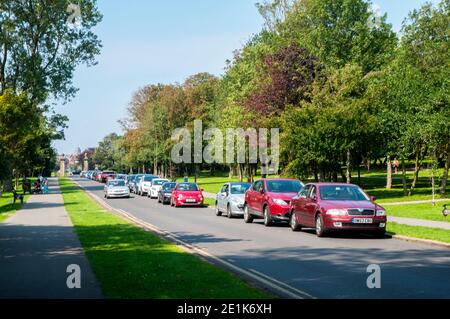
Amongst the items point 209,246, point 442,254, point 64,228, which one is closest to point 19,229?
point 64,228

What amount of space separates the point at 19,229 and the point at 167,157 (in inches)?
2289

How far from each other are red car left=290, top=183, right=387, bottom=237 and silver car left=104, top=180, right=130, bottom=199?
27.2 metres

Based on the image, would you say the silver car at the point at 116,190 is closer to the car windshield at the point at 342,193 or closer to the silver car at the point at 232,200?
the silver car at the point at 232,200

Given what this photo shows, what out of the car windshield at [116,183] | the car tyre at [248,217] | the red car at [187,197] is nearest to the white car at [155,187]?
the car windshield at [116,183]

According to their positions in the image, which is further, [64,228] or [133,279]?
[64,228]

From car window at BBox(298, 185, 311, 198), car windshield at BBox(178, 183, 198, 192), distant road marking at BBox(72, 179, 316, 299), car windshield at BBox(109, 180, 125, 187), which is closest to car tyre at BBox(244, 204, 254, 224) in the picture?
car window at BBox(298, 185, 311, 198)

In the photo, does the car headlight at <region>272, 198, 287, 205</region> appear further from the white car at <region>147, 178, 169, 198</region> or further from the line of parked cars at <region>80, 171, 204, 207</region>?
the white car at <region>147, 178, 169, 198</region>

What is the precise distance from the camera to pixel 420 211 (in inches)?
1021

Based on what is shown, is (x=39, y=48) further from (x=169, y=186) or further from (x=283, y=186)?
(x=283, y=186)

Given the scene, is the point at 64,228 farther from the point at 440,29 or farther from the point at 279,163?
the point at 440,29

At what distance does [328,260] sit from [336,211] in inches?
199

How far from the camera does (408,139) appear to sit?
3338cm

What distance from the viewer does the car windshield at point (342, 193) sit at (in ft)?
62.2

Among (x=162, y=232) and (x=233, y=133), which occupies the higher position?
(x=233, y=133)
